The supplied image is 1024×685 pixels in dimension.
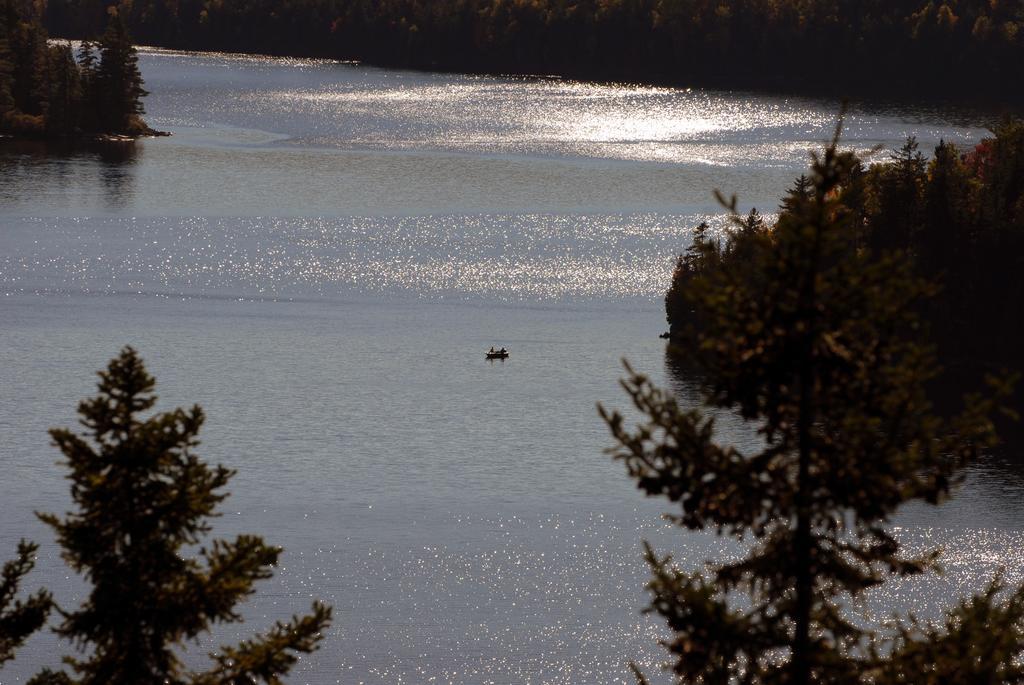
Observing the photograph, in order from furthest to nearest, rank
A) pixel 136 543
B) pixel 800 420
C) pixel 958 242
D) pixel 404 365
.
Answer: pixel 958 242 < pixel 404 365 < pixel 136 543 < pixel 800 420

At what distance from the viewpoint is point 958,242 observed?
109m

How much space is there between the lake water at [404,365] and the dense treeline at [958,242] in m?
6.85

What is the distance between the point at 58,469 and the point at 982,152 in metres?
77.0

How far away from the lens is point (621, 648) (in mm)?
58031

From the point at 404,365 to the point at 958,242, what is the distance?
1426 inches

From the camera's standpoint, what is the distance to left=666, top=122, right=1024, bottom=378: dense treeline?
106688mm

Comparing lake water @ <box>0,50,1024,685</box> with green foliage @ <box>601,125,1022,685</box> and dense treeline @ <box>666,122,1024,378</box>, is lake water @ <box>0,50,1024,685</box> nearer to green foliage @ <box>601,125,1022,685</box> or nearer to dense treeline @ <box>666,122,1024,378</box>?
dense treeline @ <box>666,122,1024,378</box>

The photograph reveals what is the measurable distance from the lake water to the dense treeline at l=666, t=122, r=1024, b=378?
22.5 feet

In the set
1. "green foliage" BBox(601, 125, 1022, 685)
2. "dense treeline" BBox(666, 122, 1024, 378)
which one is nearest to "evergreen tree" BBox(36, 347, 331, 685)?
"green foliage" BBox(601, 125, 1022, 685)

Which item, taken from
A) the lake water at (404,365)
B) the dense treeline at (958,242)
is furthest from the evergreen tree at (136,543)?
the dense treeline at (958,242)

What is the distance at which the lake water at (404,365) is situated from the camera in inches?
2447

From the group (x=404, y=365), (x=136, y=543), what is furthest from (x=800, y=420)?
(x=404, y=365)

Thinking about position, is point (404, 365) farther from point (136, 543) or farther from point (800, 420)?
point (800, 420)

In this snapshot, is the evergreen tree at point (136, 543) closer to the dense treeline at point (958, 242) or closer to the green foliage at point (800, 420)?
the green foliage at point (800, 420)
